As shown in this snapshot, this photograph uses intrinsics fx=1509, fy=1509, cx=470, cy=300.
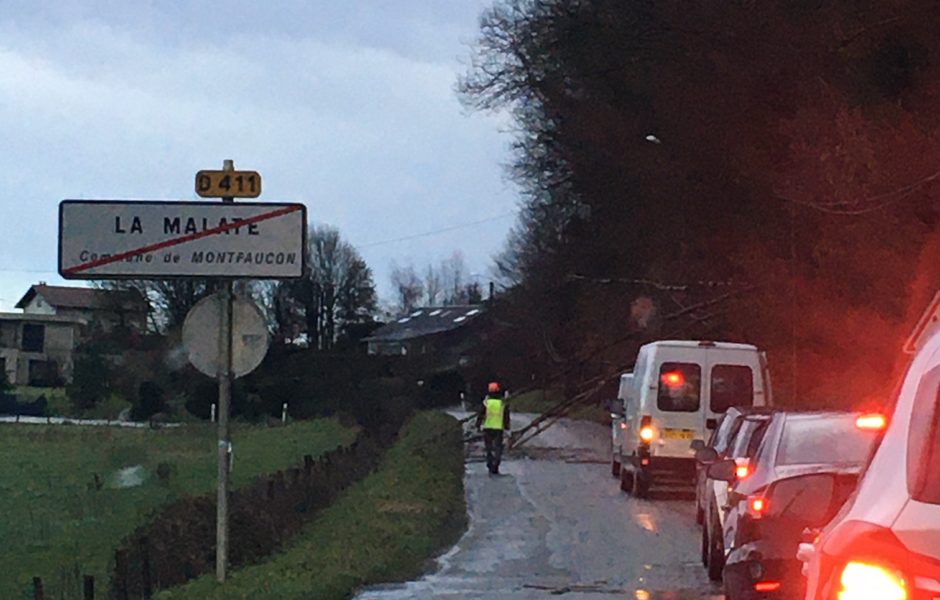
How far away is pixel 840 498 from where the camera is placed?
8.10 meters

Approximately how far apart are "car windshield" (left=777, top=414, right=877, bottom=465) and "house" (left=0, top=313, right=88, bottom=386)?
8654cm

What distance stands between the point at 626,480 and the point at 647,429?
199cm

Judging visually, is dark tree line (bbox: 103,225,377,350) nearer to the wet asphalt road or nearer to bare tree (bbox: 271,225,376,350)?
bare tree (bbox: 271,225,376,350)

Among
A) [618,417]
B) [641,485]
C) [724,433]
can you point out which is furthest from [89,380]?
[724,433]

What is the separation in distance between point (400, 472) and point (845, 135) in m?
8.89

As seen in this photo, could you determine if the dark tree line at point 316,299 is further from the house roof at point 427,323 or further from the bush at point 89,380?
the house roof at point 427,323

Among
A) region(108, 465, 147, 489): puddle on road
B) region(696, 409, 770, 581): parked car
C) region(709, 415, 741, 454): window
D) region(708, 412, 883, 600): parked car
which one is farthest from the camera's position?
region(108, 465, 147, 489): puddle on road

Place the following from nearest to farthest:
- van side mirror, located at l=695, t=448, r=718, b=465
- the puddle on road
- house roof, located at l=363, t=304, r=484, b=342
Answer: van side mirror, located at l=695, t=448, r=718, b=465 < the puddle on road < house roof, located at l=363, t=304, r=484, b=342

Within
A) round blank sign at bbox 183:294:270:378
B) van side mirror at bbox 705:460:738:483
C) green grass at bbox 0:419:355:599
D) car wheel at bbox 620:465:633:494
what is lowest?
green grass at bbox 0:419:355:599

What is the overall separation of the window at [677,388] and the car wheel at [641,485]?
43.4 inches

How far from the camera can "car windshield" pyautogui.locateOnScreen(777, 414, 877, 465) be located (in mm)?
11117

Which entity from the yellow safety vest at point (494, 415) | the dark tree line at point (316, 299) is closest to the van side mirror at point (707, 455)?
the yellow safety vest at point (494, 415)

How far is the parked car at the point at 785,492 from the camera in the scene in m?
8.77

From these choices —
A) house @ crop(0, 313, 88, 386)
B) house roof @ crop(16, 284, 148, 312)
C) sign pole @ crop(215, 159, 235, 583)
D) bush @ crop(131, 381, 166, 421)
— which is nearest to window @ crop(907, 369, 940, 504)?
sign pole @ crop(215, 159, 235, 583)
